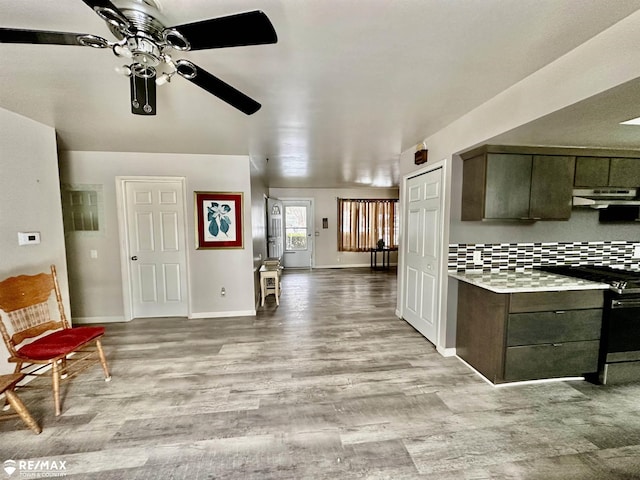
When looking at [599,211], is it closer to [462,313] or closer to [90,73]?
[462,313]

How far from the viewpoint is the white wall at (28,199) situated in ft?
7.24

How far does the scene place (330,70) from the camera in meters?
1.62

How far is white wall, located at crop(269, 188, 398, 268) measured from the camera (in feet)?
24.4

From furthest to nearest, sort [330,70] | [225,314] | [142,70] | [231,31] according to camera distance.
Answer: [225,314]
[330,70]
[142,70]
[231,31]

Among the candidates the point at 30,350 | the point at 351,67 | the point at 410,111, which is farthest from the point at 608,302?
the point at 30,350

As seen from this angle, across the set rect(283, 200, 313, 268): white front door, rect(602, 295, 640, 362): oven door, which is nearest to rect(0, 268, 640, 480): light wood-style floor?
rect(602, 295, 640, 362): oven door

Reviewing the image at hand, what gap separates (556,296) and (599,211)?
1.47m

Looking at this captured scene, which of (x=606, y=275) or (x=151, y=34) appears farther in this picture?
(x=606, y=275)

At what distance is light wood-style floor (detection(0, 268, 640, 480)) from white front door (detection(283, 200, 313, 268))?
181 inches

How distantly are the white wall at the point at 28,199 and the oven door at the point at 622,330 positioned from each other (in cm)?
500

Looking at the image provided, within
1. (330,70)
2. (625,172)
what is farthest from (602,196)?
(330,70)

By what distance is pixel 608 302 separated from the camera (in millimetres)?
2203

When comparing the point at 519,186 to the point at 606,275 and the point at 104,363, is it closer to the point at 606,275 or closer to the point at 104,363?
the point at 606,275

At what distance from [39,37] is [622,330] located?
4122mm
